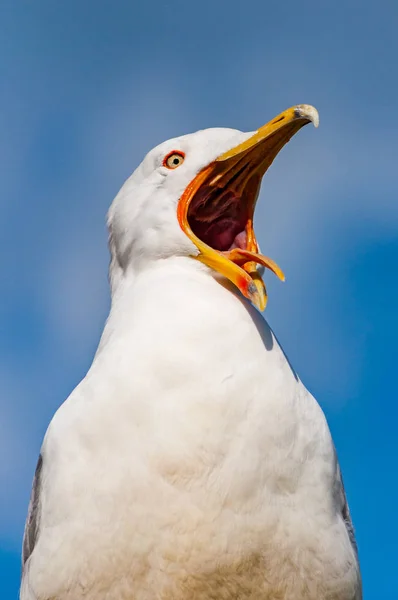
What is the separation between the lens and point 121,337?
488cm

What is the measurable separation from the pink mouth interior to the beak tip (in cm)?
74

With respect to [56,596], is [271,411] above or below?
above

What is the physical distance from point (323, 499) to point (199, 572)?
0.76 m

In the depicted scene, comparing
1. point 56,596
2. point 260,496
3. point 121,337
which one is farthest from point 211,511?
point 121,337

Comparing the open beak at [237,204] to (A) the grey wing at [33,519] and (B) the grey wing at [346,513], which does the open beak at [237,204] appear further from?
(A) the grey wing at [33,519]

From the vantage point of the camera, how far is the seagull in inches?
164

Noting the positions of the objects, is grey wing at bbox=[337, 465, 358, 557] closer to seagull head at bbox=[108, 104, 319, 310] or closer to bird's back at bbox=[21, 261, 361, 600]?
bird's back at bbox=[21, 261, 361, 600]

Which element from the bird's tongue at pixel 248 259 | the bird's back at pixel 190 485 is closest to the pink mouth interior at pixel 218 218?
the bird's tongue at pixel 248 259

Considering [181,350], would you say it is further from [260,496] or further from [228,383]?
[260,496]

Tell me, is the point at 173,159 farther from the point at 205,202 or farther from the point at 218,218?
the point at 218,218

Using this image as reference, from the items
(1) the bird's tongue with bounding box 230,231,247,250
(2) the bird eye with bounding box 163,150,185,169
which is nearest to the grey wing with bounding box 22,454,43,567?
(1) the bird's tongue with bounding box 230,231,247,250

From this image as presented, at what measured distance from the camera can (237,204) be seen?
5695 millimetres

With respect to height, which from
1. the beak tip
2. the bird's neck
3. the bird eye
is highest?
the beak tip

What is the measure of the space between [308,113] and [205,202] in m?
0.95
